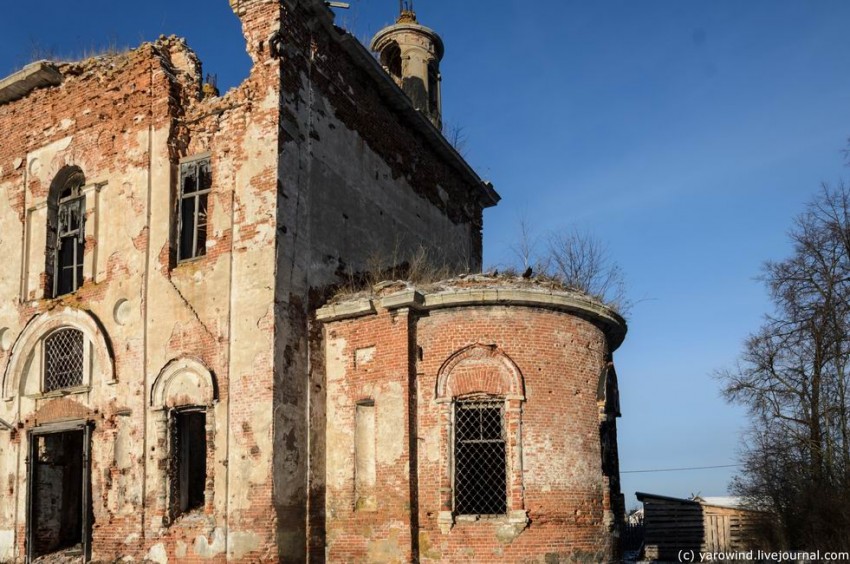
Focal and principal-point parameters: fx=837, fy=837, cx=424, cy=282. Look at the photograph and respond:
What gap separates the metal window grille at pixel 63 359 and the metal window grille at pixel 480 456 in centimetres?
683

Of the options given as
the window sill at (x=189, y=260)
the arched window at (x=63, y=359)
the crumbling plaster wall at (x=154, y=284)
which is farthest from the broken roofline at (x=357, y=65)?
the arched window at (x=63, y=359)

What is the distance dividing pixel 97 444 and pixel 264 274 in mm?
4279

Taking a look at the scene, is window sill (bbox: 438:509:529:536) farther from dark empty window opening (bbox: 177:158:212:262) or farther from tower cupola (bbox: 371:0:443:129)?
tower cupola (bbox: 371:0:443:129)

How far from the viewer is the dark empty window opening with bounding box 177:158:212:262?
45.5 ft

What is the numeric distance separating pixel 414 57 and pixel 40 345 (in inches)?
467

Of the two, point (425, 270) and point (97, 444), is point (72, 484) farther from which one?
point (425, 270)

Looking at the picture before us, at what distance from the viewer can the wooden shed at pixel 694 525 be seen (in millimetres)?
20188

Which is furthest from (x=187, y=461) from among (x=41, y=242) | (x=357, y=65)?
(x=357, y=65)

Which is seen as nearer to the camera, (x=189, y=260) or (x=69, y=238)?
(x=189, y=260)

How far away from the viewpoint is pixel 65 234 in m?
15.5

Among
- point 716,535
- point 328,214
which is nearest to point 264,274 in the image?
point 328,214

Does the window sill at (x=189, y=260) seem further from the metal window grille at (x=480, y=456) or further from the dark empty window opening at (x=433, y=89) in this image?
the dark empty window opening at (x=433, y=89)

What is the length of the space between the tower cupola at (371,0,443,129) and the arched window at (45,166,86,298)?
913 centimetres

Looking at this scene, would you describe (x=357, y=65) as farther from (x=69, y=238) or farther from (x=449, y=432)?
(x=449, y=432)
